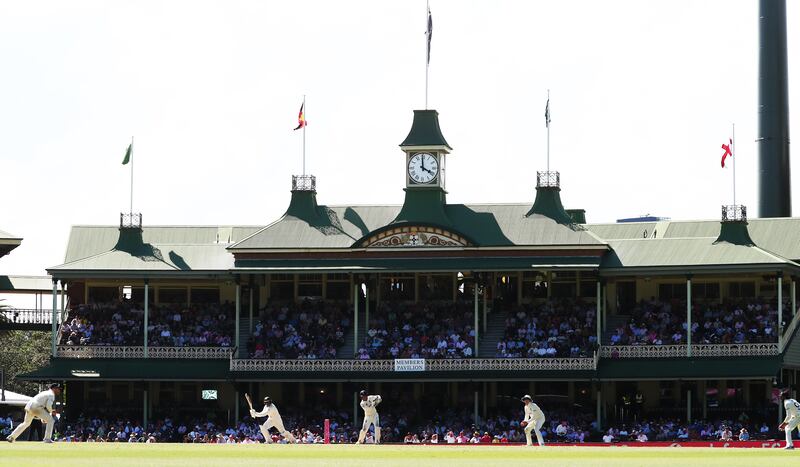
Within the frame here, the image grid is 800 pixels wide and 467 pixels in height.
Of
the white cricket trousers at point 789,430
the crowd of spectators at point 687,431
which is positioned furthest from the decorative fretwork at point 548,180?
the white cricket trousers at point 789,430

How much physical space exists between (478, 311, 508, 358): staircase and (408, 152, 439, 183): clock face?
20.0 ft

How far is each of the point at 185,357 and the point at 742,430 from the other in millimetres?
21739

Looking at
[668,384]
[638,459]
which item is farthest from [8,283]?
[638,459]

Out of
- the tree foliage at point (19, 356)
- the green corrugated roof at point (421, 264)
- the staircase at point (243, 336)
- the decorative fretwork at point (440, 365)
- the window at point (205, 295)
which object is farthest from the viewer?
the tree foliage at point (19, 356)

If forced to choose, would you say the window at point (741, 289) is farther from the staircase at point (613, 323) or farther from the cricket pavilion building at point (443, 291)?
the staircase at point (613, 323)

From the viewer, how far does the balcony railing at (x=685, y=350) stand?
211ft

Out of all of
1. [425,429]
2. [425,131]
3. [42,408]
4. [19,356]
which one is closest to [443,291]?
[425,131]

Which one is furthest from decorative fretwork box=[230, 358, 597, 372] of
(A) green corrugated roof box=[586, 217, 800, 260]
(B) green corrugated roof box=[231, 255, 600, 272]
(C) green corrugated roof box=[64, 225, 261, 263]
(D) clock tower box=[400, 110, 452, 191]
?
(C) green corrugated roof box=[64, 225, 261, 263]

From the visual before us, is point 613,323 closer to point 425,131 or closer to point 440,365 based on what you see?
point 440,365

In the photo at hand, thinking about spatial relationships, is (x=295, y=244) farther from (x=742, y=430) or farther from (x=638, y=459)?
(x=638, y=459)

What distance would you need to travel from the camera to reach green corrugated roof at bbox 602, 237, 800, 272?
66000 millimetres

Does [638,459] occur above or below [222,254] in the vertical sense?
below

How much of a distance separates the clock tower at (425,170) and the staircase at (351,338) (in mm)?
4053

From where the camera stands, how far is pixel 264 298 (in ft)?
238
